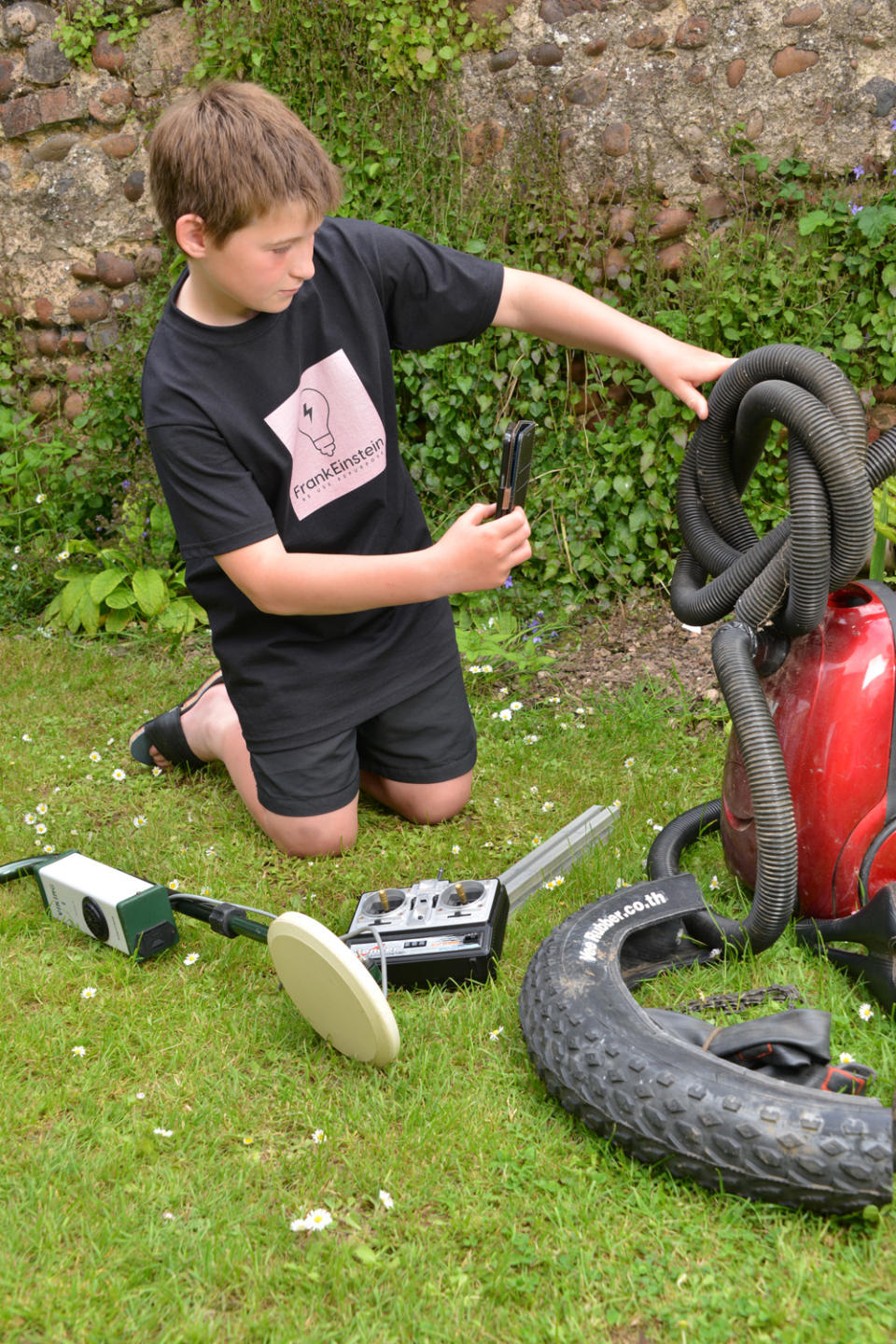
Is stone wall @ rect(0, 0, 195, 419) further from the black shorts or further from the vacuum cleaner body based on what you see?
the vacuum cleaner body

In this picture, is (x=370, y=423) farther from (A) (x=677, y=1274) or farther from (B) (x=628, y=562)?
(A) (x=677, y=1274)

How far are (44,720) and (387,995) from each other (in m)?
1.65

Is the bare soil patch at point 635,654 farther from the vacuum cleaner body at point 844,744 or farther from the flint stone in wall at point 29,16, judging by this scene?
the flint stone in wall at point 29,16

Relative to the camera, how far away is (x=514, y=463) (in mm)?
1972

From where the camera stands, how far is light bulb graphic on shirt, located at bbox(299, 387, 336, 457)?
228cm

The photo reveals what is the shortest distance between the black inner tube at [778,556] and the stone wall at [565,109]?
184 cm

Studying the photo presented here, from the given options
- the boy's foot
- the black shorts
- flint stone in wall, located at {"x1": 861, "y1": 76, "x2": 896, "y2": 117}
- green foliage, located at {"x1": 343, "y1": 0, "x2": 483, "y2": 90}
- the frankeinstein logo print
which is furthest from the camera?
green foliage, located at {"x1": 343, "y1": 0, "x2": 483, "y2": 90}

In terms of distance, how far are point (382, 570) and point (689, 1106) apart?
3.44 feet

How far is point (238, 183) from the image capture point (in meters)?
1.87

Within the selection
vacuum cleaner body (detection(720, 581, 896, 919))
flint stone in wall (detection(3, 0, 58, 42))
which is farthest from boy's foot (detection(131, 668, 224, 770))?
flint stone in wall (detection(3, 0, 58, 42))

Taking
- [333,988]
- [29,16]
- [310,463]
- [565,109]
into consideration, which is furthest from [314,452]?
[29,16]

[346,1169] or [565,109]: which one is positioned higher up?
[565,109]

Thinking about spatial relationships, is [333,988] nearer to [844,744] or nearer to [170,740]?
[844,744]

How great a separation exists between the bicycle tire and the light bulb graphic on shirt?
1184 mm
